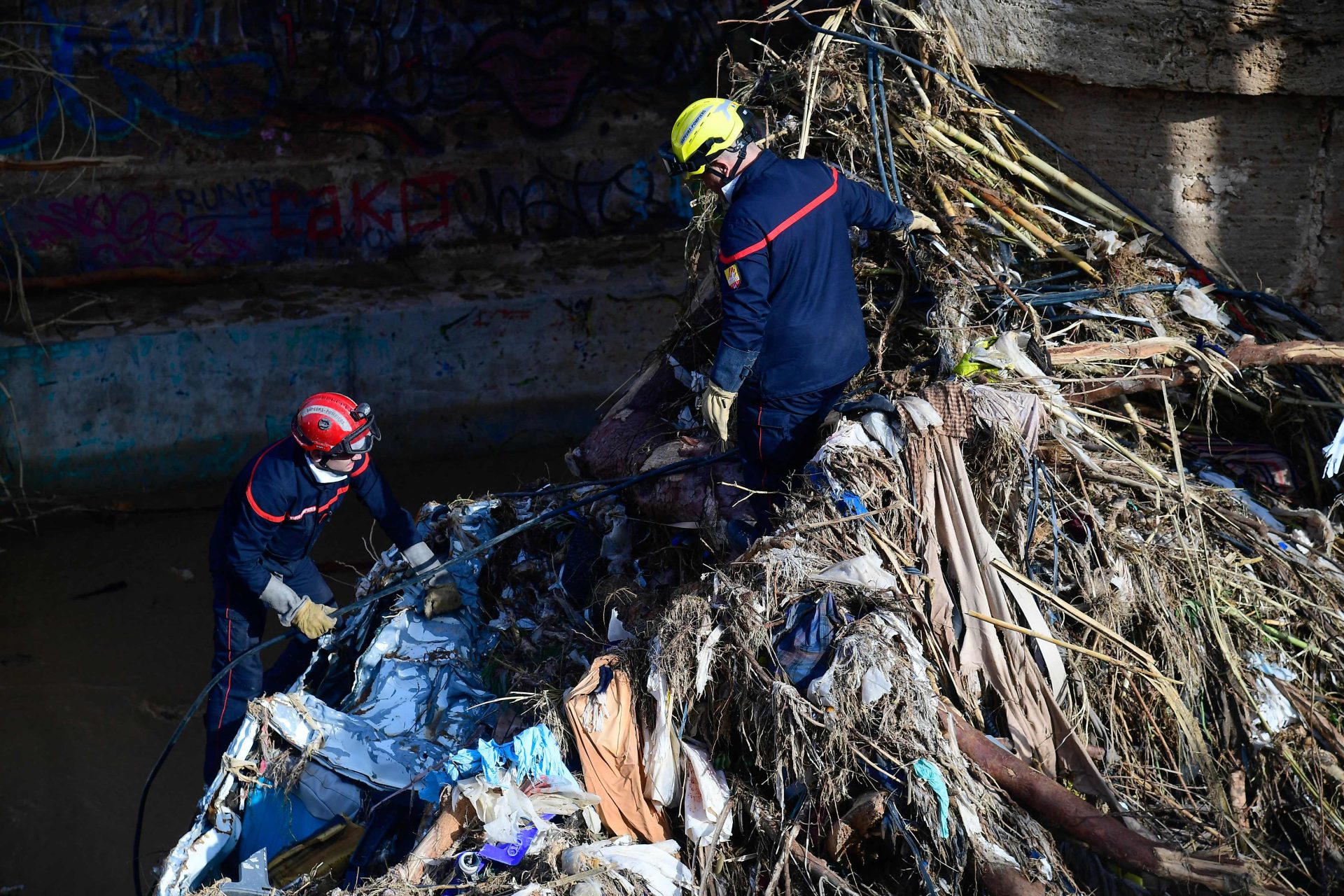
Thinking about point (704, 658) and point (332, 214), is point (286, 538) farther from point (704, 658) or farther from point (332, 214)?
point (332, 214)

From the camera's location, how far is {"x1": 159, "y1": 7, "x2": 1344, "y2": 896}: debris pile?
2797 millimetres

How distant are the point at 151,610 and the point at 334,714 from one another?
A: 117 inches

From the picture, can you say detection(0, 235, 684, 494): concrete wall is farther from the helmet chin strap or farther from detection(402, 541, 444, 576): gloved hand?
the helmet chin strap

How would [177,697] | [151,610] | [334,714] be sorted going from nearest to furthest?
[334,714], [177,697], [151,610]

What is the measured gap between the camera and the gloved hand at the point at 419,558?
13.9ft

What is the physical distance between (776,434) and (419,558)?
1.59 m

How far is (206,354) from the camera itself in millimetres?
7023

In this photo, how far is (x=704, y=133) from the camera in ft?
11.2

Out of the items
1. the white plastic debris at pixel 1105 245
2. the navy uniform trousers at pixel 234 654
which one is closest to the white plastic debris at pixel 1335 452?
the white plastic debris at pixel 1105 245

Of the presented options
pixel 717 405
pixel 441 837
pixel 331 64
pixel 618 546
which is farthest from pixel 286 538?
pixel 331 64

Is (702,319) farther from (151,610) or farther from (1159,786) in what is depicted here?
(151,610)

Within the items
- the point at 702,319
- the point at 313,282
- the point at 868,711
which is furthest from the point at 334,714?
the point at 313,282

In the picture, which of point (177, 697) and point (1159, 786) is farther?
point (177, 697)

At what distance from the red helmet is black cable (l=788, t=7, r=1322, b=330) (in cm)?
245
